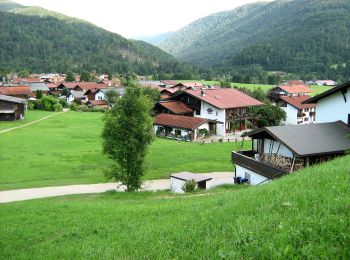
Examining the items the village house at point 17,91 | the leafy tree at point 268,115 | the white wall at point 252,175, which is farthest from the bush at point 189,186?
the village house at point 17,91

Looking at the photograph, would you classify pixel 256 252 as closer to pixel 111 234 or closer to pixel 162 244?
pixel 162 244

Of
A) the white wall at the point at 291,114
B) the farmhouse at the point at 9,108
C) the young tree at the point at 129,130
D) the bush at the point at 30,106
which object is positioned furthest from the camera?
the bush at the point at 30,106

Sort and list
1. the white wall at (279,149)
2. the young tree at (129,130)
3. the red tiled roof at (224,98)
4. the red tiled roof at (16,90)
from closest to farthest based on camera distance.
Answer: the white wall at (279,149)
the young tree at (129,130)
the red tiled roof at (224,98)
the red tiled roof at (16,90)

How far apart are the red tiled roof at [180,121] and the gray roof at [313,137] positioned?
33248 millimetres

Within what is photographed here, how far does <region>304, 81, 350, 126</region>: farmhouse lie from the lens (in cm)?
2378

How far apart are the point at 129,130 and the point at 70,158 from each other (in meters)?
17.3

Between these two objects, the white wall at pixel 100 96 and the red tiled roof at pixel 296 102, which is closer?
the red tiled roof at pixel 296 102

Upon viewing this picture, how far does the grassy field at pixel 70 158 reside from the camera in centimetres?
3148

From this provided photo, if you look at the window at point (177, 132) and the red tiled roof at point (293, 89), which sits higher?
the red tiled roof at point (293, 89)

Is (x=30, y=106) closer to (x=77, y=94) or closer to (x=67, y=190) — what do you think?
(x=77, y=94)

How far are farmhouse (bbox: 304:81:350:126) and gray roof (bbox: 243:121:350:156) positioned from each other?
Answer: 95 centimetres

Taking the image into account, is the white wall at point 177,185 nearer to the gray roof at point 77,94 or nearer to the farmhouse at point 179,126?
the farmhouse at point 179,126

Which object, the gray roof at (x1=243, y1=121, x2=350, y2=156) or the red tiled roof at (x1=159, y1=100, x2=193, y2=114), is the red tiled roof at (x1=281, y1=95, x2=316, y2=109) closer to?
the red tiled roof at (x1=159, y1=100, x2=193, y2=114)

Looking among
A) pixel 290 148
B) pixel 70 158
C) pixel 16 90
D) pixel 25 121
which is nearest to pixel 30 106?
pixel 16 90
